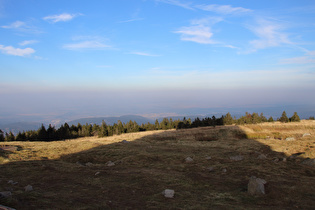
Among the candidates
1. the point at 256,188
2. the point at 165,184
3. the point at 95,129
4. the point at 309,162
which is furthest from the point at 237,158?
the point at 95,129

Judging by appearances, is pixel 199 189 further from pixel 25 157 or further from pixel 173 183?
pixel 25 157

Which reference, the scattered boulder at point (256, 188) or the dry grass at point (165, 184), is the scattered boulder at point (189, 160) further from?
the scattered boulder at point (256, 188)

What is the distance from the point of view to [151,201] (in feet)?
32.6

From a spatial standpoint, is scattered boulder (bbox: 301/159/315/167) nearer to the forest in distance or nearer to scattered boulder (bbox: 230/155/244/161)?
scattered boulder (bbox: 230/155/244/161)

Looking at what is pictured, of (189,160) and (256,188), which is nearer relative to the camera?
(256,188)

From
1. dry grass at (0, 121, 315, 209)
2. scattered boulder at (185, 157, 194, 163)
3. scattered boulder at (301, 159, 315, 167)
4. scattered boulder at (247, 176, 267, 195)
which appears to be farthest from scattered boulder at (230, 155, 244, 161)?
scattered boulder at (247, 176, 267, 195)

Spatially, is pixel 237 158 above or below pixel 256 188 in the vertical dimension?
below

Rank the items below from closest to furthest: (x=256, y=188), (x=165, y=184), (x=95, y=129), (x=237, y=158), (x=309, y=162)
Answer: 1. (x=256, y=188)
2. (x=165, y=184)
3. (x=309, y=162)
4. (x=237, y=158)
5. (x=95, y=129)

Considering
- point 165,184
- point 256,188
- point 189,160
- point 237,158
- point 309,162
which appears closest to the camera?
point 256,188

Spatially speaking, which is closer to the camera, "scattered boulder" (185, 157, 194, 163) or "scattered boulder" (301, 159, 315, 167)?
"scattered boulder" (301, 159, 315, 167)

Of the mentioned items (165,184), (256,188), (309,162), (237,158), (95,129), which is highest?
(256,188)

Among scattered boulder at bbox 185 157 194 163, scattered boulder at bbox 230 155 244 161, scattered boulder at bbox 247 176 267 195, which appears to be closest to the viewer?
scattered boulder at bbox 247 176 267 195

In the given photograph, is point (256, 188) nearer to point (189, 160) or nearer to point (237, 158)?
point (237, 158)

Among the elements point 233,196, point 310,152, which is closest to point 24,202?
point 233,196
